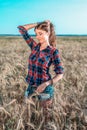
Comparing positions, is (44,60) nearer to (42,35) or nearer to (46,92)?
(42,35)

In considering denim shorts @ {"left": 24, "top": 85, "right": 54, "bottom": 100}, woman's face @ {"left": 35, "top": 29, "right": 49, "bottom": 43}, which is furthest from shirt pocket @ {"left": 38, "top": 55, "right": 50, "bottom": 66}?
denim shorts @ {"left": 24, "top": 85, "right": 54, "bottom": 100}

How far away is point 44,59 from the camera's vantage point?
3.78m

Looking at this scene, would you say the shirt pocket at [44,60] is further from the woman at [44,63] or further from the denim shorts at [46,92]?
the denim shorts at [46,92]

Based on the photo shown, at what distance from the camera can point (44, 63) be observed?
149 inches

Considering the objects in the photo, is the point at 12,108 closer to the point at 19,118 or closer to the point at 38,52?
the point at 19,118

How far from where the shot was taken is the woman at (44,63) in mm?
3744

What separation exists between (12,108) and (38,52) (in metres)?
0.71

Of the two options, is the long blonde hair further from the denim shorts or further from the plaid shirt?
the denim shorts

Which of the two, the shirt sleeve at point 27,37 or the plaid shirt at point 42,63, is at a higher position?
the shirt sleeve at point 27,37

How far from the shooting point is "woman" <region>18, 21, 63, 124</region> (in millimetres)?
3744

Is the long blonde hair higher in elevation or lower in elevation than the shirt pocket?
higher

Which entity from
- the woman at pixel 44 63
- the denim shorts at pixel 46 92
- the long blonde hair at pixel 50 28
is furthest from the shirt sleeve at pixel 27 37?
the denim shorts at pixel 46 92

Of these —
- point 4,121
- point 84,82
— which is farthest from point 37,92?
point 84,82

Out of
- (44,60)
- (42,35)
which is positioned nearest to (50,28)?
(42,35)
